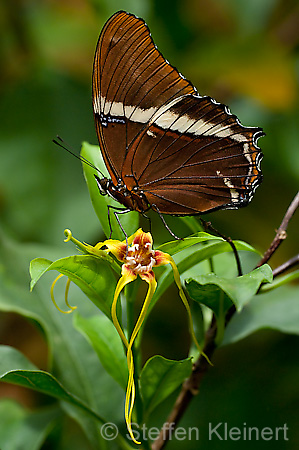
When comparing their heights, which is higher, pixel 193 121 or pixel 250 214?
pixel 193 121

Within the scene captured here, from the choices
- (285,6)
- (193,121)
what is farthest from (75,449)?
(285,6)

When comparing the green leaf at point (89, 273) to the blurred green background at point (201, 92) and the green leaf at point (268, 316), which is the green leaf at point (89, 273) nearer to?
the green leaf at point (268, 316)

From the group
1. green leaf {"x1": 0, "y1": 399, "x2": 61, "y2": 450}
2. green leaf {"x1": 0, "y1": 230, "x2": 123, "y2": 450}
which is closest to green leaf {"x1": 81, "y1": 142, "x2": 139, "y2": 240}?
green leaf {"x1": 0, "y1": 230, "x2": 123, "y2": 450}

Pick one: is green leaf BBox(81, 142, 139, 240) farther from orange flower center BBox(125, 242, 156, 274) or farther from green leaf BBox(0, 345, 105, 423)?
green leaf BBox(0, 345, 105, 423)

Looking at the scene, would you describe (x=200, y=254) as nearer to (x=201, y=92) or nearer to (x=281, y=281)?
(x=281, y=281)

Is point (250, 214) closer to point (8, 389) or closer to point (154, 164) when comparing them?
point (154, 164)

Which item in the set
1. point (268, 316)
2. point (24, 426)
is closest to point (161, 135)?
point (268, 316)

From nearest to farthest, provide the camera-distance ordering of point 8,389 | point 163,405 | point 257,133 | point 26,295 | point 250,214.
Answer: point 257,133, point 26,295, point 163,405, point 8,389, point 250,214
